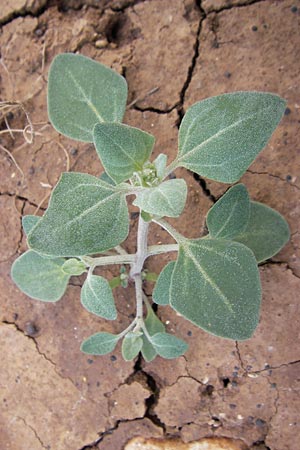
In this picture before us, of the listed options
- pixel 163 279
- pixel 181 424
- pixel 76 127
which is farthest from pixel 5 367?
pixel 76 127

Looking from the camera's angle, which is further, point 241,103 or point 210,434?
point 210,434

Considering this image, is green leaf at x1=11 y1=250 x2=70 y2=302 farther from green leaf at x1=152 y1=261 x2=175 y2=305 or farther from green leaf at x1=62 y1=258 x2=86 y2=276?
green leaf at x1=152 y1=261 x2=175 y2=305

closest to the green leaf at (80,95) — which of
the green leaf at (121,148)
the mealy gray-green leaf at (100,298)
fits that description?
the green leaf at (121,148)

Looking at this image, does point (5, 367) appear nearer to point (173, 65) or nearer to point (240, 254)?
point (240, 254)

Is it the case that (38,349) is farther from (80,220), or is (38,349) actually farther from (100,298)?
(80,220)

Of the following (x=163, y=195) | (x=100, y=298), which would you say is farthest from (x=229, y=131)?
(x=100, y=298)

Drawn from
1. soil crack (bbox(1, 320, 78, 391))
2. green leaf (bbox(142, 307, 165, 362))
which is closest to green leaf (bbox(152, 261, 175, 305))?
green leaf (bbox(142, 307, 165, 362))
